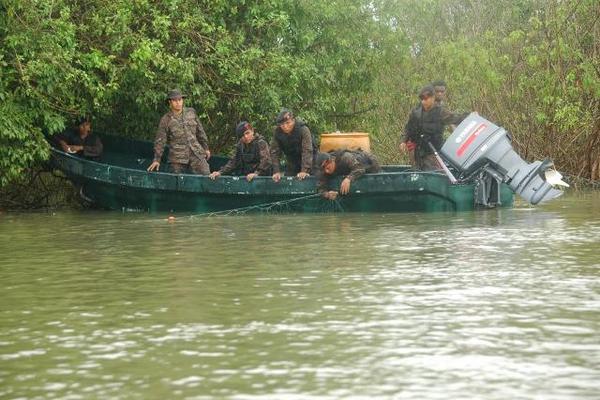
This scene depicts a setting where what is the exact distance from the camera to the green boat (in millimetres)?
19875

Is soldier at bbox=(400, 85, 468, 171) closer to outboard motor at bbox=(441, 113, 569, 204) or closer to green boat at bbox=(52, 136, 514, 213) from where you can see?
green boat at bbox=(52, 136, 514, 213)

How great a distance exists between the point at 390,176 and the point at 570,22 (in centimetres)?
962

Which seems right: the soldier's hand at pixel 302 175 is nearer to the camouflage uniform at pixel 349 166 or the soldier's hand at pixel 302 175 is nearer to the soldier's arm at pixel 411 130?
the camouflage uniform at pixel 349 166

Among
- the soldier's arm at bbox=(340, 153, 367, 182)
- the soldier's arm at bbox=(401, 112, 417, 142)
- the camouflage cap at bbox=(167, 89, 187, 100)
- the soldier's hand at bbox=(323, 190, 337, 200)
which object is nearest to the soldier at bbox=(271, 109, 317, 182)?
the soldier's hand at bbox=(323, 190, 337, 200)

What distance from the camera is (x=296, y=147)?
20.8 metres

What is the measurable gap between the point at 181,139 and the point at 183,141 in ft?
0.15

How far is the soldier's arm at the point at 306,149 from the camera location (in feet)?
67.3

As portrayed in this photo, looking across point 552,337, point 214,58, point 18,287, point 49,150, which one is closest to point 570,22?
point 214,58

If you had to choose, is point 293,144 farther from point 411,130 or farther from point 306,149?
point 411,130

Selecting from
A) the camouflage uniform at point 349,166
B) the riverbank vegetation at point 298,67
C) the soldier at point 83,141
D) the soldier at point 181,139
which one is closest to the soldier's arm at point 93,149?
the soldier at point 83,141

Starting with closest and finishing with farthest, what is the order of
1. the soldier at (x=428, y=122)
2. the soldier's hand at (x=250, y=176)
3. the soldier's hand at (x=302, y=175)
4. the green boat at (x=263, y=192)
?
the green boat at (x=263, y=192) → the soldier's hand at (x=302, y=175) → the soldier's hand at (x=250, y=176) → the soldier at (x=428, y=122)

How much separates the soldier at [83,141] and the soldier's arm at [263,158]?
12.5ft

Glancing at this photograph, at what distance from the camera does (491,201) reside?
65.9 ft

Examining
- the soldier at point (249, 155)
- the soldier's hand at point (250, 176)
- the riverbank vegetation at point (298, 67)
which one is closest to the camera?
the soldier's hand at point (250, 176)
